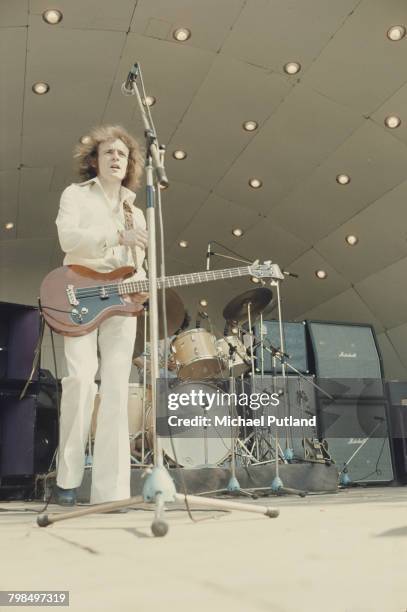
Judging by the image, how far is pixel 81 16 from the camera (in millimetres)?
4098

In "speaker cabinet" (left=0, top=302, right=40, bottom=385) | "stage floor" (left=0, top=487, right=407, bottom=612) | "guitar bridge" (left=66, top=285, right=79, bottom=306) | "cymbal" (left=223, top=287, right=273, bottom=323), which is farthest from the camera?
"cymbal" (left=223, top=287, right=273, bottom=323)

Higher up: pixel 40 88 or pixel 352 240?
pixel 40 88

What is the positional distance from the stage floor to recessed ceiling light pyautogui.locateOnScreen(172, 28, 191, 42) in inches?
151

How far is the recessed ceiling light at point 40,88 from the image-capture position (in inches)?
181

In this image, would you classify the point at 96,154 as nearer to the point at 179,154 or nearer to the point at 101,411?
the point at 101,411

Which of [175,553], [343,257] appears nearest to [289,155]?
[343,257]

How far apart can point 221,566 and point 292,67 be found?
14.7 feet

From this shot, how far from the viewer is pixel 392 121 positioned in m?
5.01

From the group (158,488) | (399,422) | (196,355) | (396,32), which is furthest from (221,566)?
(399,422)

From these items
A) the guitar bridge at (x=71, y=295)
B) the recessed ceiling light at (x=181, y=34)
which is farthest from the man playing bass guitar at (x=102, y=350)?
the recessed ceiling light at (x=181, y=34)

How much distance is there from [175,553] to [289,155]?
500 centimetres

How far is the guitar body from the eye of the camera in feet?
7.59

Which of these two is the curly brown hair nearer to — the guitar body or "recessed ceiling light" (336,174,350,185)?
the guitar body

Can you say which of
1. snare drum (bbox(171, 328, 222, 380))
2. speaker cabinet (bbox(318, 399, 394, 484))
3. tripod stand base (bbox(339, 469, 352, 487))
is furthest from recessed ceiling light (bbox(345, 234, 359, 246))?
tripod stand base (bbox(339, 469, 352, 487))
